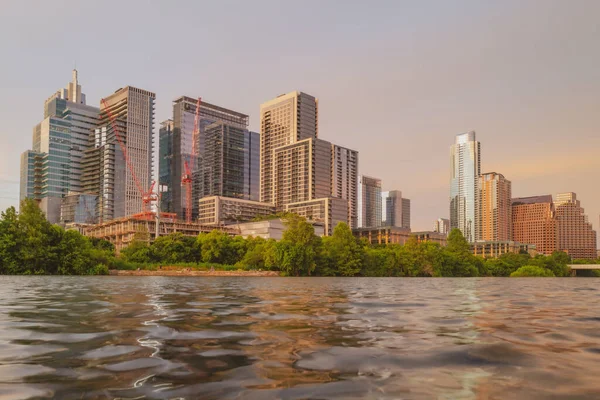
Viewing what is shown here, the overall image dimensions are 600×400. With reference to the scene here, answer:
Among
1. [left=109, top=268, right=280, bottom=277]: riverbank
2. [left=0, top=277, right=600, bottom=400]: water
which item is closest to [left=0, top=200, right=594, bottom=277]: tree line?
[left=109, top=268, right=280, bottom=277]: riverbank

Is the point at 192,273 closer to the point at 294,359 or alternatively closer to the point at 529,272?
the point at 294,359

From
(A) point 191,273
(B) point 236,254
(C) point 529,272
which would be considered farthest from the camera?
(C) point 529,272

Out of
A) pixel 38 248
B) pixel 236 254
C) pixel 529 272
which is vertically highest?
pixel 38 248

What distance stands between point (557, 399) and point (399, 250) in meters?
131

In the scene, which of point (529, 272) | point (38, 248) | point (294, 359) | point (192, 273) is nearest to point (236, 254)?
point (192, 273)

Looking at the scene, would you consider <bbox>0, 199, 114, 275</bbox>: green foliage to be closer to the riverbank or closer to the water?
the riverbank

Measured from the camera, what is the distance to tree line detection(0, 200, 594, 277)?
3219 inches

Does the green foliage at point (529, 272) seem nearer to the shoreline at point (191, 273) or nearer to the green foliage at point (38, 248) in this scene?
the shoreline at point (191, 273)

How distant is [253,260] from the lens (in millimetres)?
116562

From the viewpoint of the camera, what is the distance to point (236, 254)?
130250 millimetres

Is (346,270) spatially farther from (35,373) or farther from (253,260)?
(35,373)

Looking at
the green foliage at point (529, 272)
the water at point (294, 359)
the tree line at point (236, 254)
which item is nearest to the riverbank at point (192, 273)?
the tree line at point (236, 254)

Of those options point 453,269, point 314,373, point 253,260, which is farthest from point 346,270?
point 314,373

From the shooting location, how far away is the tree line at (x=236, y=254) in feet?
268
